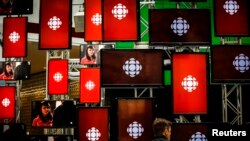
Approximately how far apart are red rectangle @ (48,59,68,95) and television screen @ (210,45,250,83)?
3.40 metres

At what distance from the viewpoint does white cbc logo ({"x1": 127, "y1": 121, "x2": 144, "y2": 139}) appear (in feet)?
14.4

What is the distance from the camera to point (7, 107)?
5555 mm

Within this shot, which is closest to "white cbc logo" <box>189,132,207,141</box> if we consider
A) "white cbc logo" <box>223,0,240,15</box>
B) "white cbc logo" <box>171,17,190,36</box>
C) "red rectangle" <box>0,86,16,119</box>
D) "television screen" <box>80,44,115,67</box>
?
"white cbc logo" <box>171,17,190,36</box>

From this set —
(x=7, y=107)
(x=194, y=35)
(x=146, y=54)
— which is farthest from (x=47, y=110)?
(x=194, y=35)

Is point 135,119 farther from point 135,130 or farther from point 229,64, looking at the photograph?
point 229,64

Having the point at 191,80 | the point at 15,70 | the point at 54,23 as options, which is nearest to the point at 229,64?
the point at 191,80

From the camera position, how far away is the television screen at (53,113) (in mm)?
5785

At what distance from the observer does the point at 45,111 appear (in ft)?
19.1

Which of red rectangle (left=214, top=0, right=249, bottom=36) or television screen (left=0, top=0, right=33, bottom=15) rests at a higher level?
television screen (left=0, top=0, right=33, bottom=15)

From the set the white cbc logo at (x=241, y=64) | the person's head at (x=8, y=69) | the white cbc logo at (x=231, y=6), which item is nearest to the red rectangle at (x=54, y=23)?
the white cbc logo at (x=231, y=6)

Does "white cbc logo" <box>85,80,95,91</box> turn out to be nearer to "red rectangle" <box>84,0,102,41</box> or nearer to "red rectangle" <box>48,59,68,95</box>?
"red rectangle" <box>48,59,68,95</box>

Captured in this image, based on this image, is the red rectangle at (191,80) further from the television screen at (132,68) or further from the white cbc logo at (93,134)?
the white cbc logo at (93,134)

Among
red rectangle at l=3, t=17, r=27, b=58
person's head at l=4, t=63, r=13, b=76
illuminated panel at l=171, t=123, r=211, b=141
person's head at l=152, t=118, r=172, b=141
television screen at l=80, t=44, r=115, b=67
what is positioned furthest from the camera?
television screen at l=80, t=44, r=115, b=67

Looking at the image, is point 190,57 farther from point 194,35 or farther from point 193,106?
point 193,106
